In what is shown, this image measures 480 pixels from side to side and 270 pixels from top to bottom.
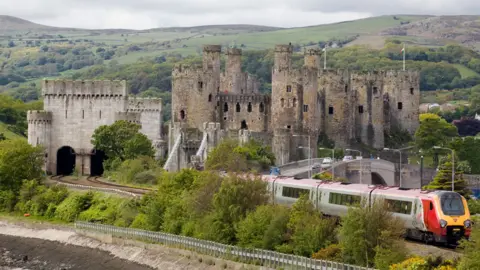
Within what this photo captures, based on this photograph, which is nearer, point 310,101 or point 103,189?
point 103,189

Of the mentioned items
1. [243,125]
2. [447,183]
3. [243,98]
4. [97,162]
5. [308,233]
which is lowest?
[97,162]

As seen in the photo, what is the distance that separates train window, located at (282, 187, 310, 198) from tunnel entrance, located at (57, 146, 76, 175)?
38468 millimetres

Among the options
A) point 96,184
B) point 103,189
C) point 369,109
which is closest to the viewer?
point 103,189

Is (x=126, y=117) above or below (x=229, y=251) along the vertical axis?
above

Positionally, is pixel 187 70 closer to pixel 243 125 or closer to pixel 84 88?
pixel 243 125

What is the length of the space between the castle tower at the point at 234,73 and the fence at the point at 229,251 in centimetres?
3457

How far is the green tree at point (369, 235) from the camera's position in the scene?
4666 cm

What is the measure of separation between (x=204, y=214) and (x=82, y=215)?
16870 mm

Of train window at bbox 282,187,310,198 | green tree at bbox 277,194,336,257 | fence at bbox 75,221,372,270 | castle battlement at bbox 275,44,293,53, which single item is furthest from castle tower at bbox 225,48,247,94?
green tree at bbox 277,194,336,257

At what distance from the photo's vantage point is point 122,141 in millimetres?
90750

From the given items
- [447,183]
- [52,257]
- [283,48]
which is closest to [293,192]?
[447,183]

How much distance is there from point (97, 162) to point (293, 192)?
3902 cm

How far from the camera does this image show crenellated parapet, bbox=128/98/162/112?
9625 cm

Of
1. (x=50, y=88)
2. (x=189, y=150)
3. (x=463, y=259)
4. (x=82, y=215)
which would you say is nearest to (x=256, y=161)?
(x=189, y=150)
